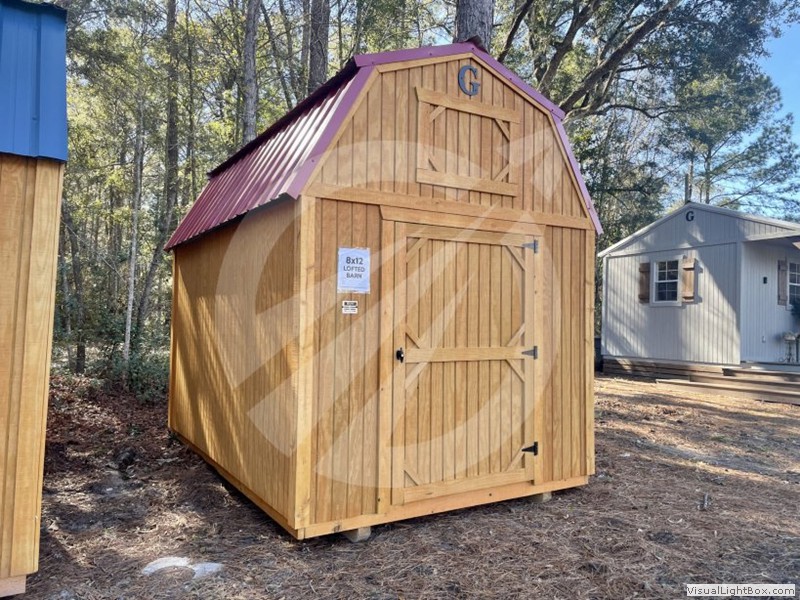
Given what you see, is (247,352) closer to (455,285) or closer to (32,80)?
(455,285)

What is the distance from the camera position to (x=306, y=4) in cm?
1170

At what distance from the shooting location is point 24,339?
2736 mm

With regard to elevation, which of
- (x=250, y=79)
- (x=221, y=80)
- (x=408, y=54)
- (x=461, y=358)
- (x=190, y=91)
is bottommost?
(x=461, y=358)

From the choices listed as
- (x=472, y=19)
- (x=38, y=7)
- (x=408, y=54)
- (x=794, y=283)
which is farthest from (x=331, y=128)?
(x=794, y=283)

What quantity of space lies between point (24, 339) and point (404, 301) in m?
2.13

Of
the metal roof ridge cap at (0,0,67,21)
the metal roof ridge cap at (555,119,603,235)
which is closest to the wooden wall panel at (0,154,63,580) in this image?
the metal roof ridge cap at (0,0,67,21)

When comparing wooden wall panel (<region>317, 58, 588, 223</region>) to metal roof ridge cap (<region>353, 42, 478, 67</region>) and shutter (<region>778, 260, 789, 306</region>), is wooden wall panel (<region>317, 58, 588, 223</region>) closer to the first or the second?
metal roof ridge cap (<region>353, 42, 478, 67</region>)

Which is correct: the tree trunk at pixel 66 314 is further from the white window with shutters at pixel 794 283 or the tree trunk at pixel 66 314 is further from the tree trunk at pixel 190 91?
the white window with shutters at pixel 794 283

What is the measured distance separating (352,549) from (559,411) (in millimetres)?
1951

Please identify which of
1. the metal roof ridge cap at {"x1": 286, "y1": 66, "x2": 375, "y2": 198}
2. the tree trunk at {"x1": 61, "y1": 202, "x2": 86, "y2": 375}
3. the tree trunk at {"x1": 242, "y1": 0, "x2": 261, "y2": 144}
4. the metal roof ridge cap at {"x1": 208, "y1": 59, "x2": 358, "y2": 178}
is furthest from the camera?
the tree trunk at {"x1": 61, "y1": 202, "x2": 86, "y2": 375}

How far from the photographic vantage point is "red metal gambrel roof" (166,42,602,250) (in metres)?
3.39

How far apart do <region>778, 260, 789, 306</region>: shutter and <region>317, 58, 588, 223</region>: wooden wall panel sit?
28.5 ft

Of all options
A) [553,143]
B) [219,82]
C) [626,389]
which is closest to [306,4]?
[219,82]

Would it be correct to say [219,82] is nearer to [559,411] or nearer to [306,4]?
[306,4]
